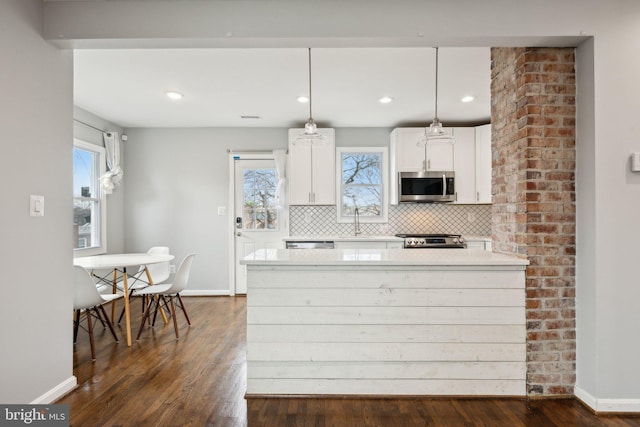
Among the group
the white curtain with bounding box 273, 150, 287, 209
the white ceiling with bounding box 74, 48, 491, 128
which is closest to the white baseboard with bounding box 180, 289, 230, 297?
the white curtain with bounding box 273, 150, 287, 209

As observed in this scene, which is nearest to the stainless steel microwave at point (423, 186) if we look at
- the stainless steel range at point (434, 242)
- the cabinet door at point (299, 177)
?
the stainless steel range at point (434, 242)

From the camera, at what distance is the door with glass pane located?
5168 millimetres

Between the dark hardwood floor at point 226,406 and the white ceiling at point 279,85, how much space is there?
2.43 metres

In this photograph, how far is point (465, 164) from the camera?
4773 mm

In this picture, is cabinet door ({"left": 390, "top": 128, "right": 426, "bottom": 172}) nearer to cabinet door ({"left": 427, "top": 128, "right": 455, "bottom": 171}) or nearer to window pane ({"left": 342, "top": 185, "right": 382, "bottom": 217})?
cabinet door ({"left": 427, "top": 128, "right": 455, "bottom": 171})

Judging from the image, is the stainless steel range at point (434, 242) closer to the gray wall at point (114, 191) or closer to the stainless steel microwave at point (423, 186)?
the stainless steel microwave at point (423, 186)

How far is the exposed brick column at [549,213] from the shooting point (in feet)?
7.28

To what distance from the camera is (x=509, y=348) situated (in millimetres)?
2244

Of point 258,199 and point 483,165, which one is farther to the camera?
point 258,199

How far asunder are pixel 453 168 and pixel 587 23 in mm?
2750

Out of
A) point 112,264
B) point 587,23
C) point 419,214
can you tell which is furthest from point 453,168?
point 112,264

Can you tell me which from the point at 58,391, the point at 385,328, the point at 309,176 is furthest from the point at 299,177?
the point at 58,391

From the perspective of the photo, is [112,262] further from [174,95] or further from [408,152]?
[408,152]

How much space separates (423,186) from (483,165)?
83 cm
